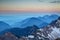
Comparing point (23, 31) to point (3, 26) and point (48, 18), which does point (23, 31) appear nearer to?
point (3, 26)

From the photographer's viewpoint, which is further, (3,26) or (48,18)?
(48,18)

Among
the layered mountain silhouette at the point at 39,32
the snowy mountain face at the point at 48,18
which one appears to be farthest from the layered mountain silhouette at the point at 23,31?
the snowy mountain face at the point at 48,18

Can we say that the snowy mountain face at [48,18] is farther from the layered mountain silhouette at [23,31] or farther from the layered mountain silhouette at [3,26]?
the layered mountain silhouette at [3,26]

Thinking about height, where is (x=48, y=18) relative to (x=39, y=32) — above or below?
above

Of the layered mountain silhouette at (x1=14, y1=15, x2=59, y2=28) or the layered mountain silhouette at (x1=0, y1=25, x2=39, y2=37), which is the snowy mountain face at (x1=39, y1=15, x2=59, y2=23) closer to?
the layered mountain silhouette at (x1=14, y1=15, x2=59, y2=28)

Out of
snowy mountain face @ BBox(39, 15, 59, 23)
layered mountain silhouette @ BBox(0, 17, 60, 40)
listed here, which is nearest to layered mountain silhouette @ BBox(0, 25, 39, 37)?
layered mountain silhouette @ BBox(0, 17, 60, 40)

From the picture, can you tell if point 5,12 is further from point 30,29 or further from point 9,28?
point 30,29

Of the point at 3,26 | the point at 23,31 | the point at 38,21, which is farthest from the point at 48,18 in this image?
the point at 3,26

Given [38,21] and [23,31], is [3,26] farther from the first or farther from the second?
[38,21]

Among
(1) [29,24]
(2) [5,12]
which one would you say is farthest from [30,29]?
(2) [5,12]
